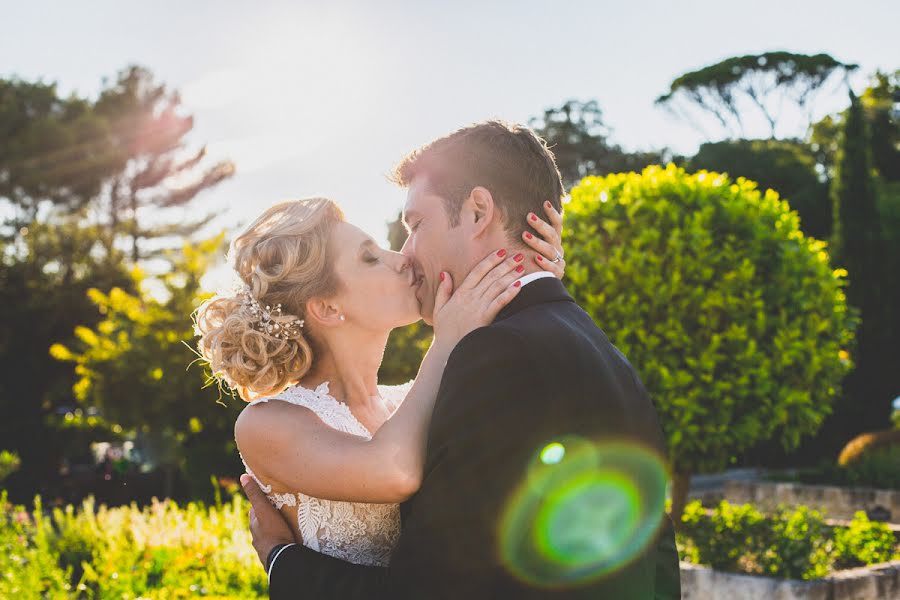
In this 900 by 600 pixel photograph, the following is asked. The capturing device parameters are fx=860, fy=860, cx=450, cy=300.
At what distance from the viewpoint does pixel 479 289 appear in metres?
2.81

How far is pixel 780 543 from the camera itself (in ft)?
24.6

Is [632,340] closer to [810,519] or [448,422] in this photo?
[810,519]

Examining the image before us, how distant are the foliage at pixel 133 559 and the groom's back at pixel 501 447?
13.1 ft

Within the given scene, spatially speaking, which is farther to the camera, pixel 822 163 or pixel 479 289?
pixel 822 163

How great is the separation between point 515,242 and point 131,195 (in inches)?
1503

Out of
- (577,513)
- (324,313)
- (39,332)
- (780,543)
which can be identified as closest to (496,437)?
(577,513)

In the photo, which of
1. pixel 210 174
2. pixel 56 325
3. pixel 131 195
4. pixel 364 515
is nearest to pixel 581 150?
pixel 210 174

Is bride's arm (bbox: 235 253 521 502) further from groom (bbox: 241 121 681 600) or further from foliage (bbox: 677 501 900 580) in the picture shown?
foliage (bbox: 677 501 900 580)

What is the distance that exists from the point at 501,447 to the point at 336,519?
1.25m

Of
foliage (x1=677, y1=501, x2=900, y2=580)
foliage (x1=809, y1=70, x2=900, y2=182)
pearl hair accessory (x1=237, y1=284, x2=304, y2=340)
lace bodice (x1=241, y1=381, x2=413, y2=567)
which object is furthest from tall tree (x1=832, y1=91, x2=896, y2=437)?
pearl hair accessory (x1=237, y1=284, x2=304, y2=340)

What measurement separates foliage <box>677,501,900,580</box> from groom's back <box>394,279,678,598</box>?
5.58 metres

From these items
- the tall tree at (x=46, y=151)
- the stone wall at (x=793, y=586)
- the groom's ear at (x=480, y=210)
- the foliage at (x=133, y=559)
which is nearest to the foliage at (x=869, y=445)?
the stone wall at (x=793, y=586)

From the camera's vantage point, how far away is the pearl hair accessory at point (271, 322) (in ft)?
11.4

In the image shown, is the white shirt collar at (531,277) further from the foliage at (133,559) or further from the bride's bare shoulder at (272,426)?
the foliage at (133,559)
